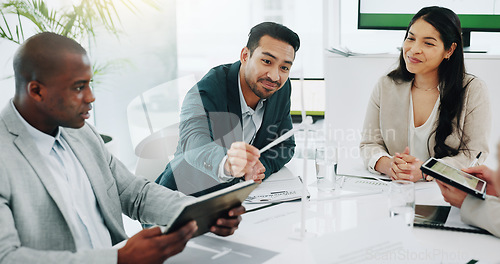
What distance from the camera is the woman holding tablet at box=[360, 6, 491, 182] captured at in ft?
7.04

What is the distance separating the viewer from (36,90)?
1.23 metres

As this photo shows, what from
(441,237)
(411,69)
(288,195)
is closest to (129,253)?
(288,195)

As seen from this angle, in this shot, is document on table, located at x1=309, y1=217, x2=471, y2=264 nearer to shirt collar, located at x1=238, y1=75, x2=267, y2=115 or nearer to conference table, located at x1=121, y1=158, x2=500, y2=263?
conference table, located at x1=121, y1=158, x2=500, y2=263

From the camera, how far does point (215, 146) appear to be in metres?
1.87

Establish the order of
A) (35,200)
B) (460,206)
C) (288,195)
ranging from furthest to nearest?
(288,195) < (460,206) < (35,200)

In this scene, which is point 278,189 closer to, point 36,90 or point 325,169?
point 325,169

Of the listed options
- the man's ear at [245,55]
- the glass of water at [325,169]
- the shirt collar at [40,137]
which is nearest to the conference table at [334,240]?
the glass of water at [325,169]

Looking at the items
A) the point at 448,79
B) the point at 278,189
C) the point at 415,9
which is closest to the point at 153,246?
the point at 278,189

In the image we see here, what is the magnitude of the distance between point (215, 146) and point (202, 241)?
612 millimetres

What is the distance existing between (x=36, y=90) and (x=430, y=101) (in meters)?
1.76

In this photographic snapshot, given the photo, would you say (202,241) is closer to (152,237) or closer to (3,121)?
(152,237)

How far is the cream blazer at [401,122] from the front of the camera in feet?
6.84

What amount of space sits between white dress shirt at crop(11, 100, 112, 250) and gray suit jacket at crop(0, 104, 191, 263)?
18 millimetres

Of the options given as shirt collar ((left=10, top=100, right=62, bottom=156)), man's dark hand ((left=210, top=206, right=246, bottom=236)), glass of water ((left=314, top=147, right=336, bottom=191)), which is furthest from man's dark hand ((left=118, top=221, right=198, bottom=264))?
glass of water ((left=314, top=147, right=336, bottom=191))
